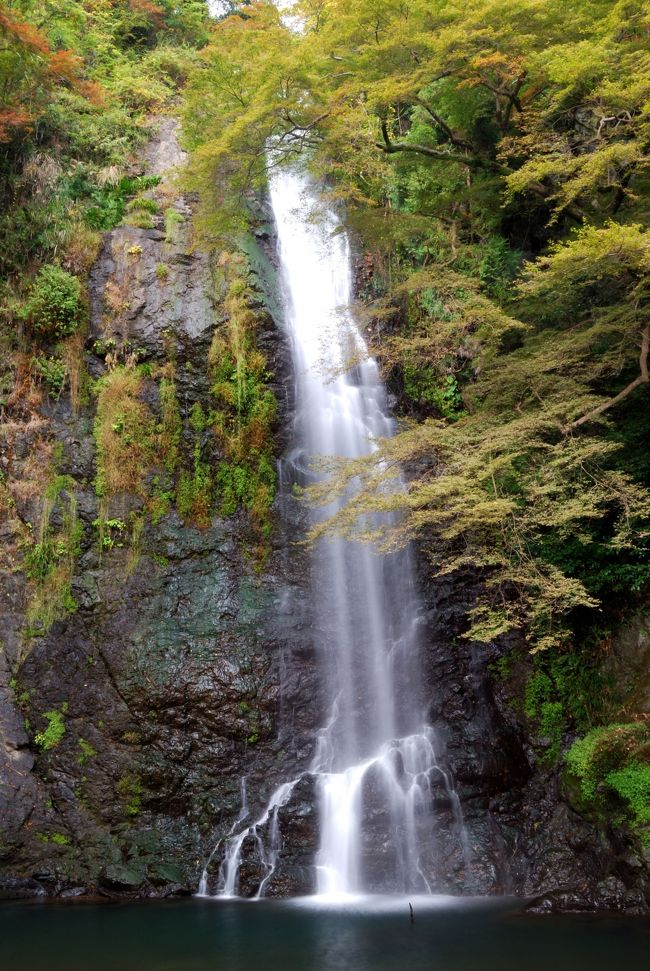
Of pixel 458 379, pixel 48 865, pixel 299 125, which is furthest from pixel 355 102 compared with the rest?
pixel 48 865

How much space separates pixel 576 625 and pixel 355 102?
27.5 ft

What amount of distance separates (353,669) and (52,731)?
460cm

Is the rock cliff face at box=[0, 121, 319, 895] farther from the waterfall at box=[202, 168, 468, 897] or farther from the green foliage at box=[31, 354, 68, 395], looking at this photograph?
the waterfall at box=[202, 168, 468, 897]

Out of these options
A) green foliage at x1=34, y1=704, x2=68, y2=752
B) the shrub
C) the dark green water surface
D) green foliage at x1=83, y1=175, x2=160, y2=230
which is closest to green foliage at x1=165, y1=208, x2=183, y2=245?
green foliage at x1=83, y1=175, x2=160, y2=230

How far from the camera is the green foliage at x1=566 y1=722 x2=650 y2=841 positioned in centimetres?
755

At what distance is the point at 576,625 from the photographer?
9.97 meters

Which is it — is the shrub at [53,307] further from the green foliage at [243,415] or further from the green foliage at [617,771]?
the green foliage at [617,771]

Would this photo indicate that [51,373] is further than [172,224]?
No

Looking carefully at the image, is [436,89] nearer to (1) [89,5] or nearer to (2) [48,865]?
(1) [89,5]

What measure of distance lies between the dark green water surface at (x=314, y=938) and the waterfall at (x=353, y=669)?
864 mm

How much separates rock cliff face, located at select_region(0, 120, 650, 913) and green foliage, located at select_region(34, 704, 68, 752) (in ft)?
0.08

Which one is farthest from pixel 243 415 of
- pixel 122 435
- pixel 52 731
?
pixel 52 731

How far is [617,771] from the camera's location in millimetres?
7973

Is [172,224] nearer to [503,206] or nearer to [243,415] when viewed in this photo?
[243,415]
